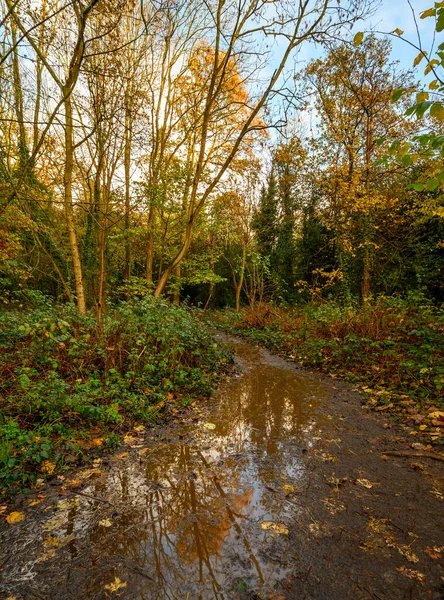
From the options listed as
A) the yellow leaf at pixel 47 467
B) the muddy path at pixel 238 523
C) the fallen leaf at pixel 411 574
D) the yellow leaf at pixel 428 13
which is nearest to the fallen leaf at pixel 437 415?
the muddy path at pixel 238 523

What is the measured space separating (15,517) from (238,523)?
5.95 ft

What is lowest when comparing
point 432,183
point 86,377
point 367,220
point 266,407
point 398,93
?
point 266,407

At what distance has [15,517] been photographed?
2.56m

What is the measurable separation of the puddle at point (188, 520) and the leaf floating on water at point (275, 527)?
0.01 meters

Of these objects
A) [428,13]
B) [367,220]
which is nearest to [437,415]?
[428,13]

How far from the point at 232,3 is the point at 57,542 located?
31.8ft

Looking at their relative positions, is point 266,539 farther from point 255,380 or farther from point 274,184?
point 274,184

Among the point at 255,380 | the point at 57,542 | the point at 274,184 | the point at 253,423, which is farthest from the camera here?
the point at 274,184

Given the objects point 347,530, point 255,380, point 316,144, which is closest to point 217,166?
point 316,144

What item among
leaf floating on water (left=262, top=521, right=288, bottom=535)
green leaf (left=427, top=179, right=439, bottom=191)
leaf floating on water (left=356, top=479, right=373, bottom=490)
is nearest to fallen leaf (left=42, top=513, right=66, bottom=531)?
leaf floating on water (left=262, top=521, right=288, bottom=535)

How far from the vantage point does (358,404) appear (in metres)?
5.27

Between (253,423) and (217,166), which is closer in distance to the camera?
(253,423)

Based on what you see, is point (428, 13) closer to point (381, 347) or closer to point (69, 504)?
point (69, 504)

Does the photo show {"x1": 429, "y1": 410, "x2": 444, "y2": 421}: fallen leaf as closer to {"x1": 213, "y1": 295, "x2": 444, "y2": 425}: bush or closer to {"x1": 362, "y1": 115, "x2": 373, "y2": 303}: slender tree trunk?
{"x1": 213, "y1": 295, "x2": 444, "y2": 425}: bush
